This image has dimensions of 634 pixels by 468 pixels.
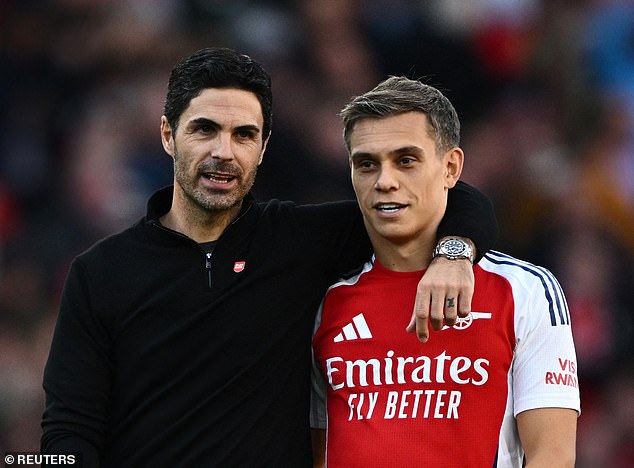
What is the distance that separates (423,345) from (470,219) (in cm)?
49

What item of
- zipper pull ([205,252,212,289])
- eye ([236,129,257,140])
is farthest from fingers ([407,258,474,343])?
eye ([236,129,257,140])

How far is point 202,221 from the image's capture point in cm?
414

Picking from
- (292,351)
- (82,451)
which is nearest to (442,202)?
(292,351)

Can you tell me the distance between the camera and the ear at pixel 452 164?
4.18 meters

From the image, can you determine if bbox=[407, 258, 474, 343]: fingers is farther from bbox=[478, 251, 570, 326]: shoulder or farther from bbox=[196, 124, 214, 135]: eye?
bbox=[196, 124, 214, 135]: eye

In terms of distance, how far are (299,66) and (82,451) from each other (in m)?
5.15

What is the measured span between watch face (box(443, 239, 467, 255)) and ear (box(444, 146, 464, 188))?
260 mm

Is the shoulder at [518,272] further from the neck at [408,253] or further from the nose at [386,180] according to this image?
the nose at [386,180]

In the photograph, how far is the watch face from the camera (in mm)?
3982

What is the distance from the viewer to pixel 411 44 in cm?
842

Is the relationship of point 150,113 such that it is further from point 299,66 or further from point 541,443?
point 541,443

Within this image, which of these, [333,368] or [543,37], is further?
[543,37]

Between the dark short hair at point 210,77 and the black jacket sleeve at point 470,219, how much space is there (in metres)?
0.72

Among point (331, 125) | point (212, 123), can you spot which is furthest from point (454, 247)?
point (331, 125)
